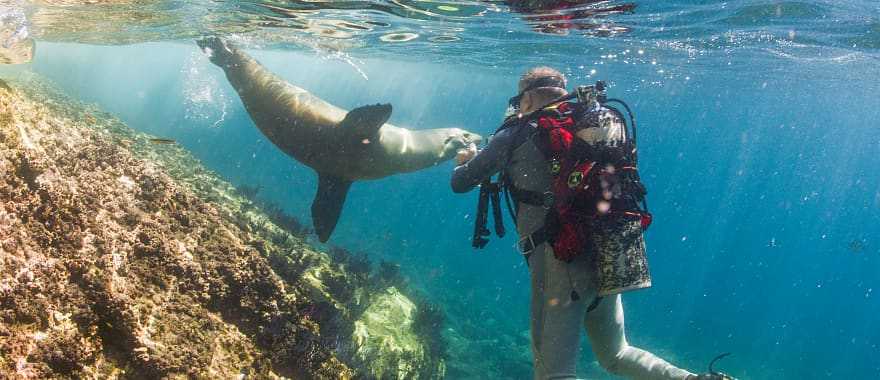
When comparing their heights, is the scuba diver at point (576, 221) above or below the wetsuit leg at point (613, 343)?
above

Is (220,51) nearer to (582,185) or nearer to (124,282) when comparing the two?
(124,282)

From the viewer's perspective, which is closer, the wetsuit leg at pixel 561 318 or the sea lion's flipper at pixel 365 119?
the wetsuit leg at pixel 561 318

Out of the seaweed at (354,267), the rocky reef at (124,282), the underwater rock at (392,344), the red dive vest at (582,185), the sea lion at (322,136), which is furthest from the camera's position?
the seaweed at (354,267)

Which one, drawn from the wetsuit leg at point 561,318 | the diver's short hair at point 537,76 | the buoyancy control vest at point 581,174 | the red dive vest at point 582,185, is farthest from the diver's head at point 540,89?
the wetsuit leg at point 561,318

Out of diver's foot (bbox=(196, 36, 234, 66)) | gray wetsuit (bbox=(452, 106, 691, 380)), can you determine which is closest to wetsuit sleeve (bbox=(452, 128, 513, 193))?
gray wetsuit (bbox=(452, 106, 691, 380))

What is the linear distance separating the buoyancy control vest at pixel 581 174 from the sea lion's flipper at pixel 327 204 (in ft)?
11.4

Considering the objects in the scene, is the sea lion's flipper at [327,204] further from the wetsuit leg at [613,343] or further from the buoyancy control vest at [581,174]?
the wetsuit leg at [613,343]

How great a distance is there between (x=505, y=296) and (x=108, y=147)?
73.2ft

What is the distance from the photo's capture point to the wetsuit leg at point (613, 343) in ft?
12.2

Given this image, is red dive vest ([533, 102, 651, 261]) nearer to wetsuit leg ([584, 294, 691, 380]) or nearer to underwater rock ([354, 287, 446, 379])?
wetsuit leg ([584, 294, 691, 380])

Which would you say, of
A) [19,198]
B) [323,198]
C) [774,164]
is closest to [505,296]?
[323,198]

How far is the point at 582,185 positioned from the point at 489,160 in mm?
832

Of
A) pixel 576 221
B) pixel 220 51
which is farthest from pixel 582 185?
pixel 220 51

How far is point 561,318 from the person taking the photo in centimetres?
351
